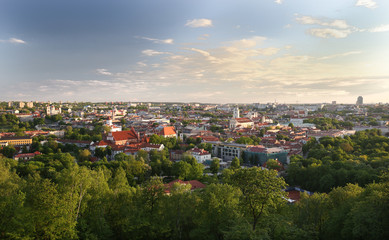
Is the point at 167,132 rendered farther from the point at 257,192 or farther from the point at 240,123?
the point at 257,192

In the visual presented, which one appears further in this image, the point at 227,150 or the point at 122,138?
the point at 122,138

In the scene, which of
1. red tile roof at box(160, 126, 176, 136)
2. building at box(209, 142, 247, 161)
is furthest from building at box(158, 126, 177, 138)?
building at box(209, 142, 247, 161)

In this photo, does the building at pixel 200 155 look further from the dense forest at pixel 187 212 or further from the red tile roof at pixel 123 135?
the dense forest at pixel 187 212

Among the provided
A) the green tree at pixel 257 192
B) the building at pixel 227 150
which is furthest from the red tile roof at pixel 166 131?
the green tree at pixel 257 192

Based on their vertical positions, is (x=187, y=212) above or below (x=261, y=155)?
above

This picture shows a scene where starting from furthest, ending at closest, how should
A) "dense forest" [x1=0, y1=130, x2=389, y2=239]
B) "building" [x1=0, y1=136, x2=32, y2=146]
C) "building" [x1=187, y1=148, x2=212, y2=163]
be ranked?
"building" [x1=0, y1=136, x2=32, y2=146]
"building" [x1=187, y1=148, x2=212, y2=163]
"dense forest" [x1=0, y1=130, x2=389, y2=239]

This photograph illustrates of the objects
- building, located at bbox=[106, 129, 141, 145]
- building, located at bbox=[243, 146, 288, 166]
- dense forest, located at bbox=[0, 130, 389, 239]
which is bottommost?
building, located at bbox=[243, 146, 288, 166]

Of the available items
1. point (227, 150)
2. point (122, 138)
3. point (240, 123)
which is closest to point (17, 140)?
point (122, 138)

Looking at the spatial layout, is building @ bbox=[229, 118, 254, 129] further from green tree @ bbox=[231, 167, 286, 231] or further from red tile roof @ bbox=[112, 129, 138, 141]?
green tree @ bbox=[231, 167, 286, 231]

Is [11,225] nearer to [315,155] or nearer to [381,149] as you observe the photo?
[315,155]
